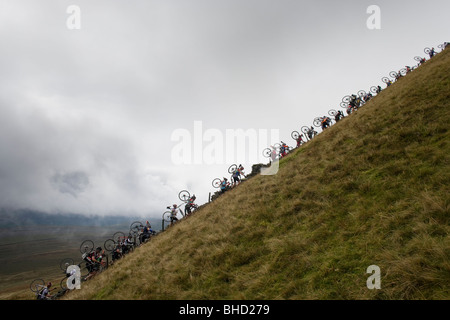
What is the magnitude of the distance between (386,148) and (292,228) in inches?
244

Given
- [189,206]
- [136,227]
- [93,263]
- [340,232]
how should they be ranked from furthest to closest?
[136,227] → [189,206] → [93,263] → [340,232]

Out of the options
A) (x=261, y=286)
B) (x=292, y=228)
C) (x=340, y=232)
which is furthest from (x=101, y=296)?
(x=340, y=232)

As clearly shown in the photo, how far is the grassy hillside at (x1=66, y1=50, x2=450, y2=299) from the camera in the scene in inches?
201

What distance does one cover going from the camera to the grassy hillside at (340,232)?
16.8ft

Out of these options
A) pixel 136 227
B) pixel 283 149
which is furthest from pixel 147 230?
pixel 283 149

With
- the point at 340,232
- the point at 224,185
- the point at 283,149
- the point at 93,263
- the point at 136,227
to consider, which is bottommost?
the point at 93,263

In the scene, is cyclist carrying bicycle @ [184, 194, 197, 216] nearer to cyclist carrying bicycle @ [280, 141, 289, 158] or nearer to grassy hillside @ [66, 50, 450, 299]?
grassy hillside @ [66, 50, 450, 299]

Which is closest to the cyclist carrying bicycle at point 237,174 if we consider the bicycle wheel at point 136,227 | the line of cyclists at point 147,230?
the line of cyclists at point 147,230

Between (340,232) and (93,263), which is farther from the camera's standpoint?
(93,263)

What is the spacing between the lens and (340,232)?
22.7 feet

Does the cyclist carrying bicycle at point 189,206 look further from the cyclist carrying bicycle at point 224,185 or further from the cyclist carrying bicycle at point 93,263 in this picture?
the cyclist carrying bicycle at point 93,263

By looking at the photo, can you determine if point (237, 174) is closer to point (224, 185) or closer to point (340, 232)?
point (224, 185)

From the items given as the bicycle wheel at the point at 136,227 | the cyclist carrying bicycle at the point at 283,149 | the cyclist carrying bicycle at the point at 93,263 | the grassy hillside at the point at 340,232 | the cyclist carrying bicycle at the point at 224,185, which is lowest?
the cyclist carrying bicycle at the point at 93,263

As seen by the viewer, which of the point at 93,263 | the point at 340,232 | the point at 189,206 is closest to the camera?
the point at 340,232
